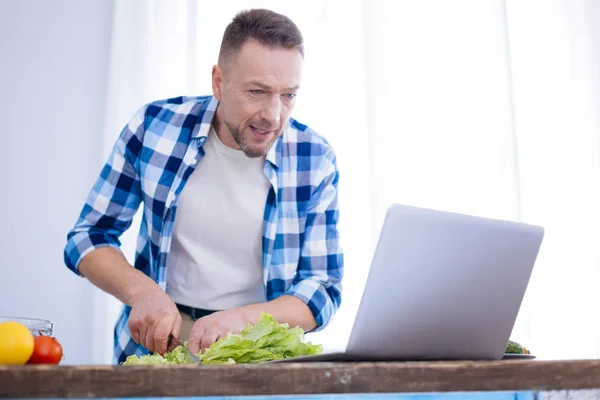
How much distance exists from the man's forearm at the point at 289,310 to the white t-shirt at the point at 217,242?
25cm

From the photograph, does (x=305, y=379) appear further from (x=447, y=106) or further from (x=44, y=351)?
(x=447, y=106)

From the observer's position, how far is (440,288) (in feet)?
3.07

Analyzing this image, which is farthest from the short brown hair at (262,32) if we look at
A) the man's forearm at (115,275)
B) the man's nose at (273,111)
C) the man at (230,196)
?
the man's forearm at (115,275)

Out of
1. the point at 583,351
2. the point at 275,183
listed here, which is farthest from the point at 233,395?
the point at 583,351

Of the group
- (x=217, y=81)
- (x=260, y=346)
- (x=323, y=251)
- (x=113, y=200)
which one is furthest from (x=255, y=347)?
(x=217, y=81)

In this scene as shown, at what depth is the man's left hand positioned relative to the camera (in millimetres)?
1329

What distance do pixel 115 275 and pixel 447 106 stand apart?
198 centimetres

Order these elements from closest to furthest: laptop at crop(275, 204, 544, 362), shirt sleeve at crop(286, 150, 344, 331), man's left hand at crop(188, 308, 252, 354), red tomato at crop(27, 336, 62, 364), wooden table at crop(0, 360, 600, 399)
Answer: wooden table at crop(0, 360, 600, 399), laptop at crop(275, 204, 544, 362), red tomato at crop(27, 336, 62, 364), man's left hand at crop(188, 308, 252, 354), shirt sleeve at crop(286, 150, 344, 331)

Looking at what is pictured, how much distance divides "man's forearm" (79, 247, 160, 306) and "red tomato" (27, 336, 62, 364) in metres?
0.44

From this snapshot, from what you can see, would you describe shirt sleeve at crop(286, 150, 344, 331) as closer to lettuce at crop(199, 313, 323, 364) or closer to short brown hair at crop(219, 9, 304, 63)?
short brown hair at crop(219, 9, 304, 63)

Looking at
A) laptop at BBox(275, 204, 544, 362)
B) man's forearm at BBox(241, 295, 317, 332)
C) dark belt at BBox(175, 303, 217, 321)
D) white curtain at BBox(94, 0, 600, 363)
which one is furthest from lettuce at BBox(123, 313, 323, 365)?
white curtain at BBox(94, 0, 600, 363)

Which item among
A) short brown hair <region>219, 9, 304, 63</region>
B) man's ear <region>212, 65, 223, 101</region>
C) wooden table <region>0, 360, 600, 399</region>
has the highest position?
short brown hair <region>219, 9, 304, 63</region>

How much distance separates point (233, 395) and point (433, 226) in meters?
0.37

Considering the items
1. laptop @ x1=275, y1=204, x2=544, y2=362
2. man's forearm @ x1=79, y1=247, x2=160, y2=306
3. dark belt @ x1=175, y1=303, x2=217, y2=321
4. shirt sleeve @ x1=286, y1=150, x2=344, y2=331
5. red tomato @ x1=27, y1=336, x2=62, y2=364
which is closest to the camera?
laptop @ x1=275, y1=204, x2=544, y2=362
